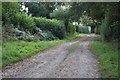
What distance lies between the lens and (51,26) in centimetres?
3569

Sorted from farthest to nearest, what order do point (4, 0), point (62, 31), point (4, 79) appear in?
point (62, 31) → point (4, 0) → point (4, 79)

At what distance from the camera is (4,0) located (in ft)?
64.3

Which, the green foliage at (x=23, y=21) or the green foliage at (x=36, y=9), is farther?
the green foliage at (x=36, y=9)

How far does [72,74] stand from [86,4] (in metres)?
8.83

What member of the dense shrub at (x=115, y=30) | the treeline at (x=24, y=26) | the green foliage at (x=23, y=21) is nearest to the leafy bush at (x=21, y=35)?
the treeline at (x=24, y=26)

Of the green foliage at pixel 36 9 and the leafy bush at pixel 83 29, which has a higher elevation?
the green foliage at pixel 36 9

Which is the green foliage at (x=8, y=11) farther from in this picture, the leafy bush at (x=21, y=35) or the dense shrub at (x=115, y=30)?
the dense shrub at (x=115, y=30)

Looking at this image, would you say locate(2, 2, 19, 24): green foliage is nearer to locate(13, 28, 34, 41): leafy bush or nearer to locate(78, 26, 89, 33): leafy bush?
locate(13, 28, 34, 41): leafy bush

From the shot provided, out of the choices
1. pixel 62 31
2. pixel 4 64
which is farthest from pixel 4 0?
pixel 62 31

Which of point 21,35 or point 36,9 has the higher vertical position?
point 36,9

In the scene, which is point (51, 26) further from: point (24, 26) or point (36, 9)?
point (36, 9)

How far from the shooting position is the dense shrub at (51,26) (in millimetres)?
33156

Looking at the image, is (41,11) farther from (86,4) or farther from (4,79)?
(4,79)

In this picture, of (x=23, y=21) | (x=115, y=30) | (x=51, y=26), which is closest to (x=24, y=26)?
(x=23, y=21)
